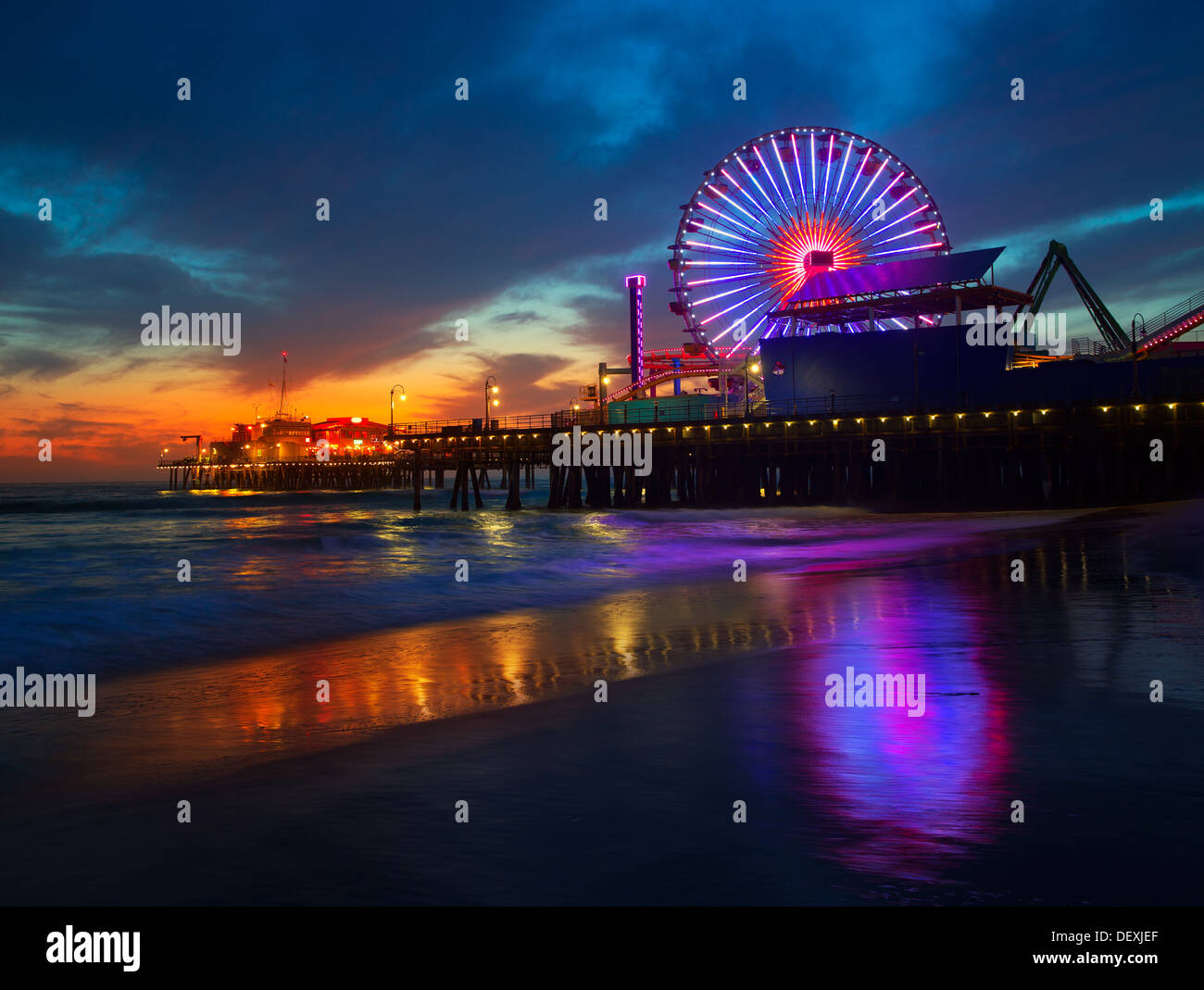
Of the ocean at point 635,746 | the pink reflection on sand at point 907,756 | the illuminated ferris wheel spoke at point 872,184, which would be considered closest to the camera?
the ocean at point 635,746

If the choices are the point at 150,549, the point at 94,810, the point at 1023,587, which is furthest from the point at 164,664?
the point at 150,549

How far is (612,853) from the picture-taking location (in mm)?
4633

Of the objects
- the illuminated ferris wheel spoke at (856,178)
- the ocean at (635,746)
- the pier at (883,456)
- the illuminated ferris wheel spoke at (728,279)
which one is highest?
the illuminated ferris wheel spoke at (856,178)

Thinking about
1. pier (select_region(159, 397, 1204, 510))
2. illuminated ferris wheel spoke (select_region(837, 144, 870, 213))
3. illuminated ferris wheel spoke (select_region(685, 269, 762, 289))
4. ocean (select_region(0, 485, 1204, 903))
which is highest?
illuminated ferris wheel spoke (select_region(837, 144, 870, 213))

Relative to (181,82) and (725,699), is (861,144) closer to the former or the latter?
(181,82)

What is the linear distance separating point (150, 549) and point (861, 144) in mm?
51246


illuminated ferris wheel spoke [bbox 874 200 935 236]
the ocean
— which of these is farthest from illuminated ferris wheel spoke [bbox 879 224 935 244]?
the ocean

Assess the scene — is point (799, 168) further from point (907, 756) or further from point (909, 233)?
point (907, 756)

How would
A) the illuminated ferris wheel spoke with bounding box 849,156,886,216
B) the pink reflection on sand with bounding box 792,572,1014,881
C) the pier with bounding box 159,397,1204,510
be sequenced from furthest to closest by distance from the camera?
the illuminated ferris wheel spoke with bounding box 849,156,886,216 < the pier with bounding box 159,397,1204,510 < the pink reflection on sand with bounding box 792,572,1014,881

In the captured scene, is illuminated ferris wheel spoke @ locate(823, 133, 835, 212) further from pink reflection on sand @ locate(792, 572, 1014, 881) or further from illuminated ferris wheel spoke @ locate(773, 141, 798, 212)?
pink reflection on sand @ locate(792, 572, 1014, 881)

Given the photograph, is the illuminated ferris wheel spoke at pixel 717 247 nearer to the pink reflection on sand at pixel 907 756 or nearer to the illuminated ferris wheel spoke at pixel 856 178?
the illuminated ferris wheel spoke at pixel 856 178

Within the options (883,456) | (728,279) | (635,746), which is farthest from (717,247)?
(635,746)

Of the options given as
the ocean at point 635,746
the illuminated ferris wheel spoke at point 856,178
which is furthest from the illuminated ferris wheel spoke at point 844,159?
the ocean at point 635,746
